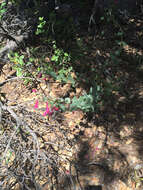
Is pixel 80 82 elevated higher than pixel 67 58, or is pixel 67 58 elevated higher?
pixel 67 58

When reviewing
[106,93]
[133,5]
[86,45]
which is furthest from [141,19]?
[106,93]

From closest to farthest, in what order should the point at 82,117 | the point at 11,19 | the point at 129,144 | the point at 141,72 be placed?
the point at 129,144
the point at 82,117
the point at 141,72
the point at 11,19

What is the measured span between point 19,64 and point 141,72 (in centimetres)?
223

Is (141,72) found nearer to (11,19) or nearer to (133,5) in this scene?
(133,5)

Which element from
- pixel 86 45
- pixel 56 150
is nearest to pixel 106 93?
pixel 56 150

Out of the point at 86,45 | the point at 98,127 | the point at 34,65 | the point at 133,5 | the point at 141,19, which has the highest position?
the point at 133,5

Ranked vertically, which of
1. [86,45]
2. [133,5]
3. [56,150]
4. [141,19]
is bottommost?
[56,150]

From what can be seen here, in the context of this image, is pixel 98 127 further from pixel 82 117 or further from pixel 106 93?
pixel 106 93

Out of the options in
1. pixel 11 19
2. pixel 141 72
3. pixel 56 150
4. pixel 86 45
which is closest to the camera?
pixel 56 150

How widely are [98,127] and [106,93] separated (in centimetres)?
53

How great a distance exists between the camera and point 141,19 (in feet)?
13.6

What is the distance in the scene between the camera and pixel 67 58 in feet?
11.5

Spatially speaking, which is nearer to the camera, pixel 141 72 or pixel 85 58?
pixel 141 72

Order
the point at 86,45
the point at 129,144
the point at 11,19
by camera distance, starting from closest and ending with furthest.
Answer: the point at 129,144 → the point at 11,19 → the point at 86,45
